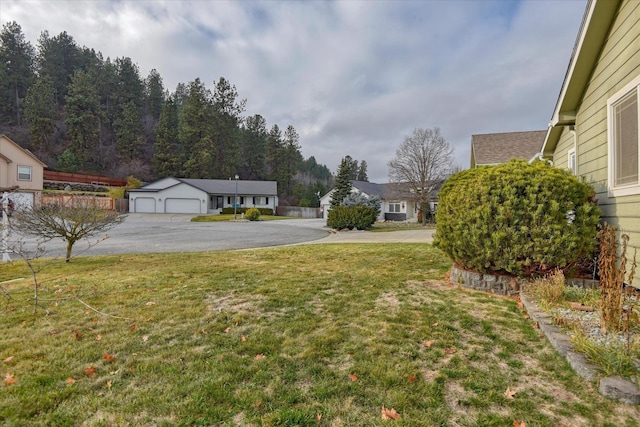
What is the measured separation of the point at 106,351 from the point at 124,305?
154 cm

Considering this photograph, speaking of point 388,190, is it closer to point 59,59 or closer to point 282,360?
point 282,360

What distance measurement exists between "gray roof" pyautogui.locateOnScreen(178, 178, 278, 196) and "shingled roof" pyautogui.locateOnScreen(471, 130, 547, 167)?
1216 inches

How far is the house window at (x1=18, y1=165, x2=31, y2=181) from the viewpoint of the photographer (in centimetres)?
2800

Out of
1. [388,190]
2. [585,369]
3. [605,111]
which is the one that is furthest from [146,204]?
[585,369]

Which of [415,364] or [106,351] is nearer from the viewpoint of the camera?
[415,364]

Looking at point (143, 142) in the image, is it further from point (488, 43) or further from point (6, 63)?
point (488, 43)

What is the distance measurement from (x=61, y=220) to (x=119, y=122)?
52.8m

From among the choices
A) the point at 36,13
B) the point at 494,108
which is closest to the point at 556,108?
the point at 36,13

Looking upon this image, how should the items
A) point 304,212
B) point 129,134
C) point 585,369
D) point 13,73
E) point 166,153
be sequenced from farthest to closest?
point 166,153 → point 129,134 → point 13,73 → point 304,212 → point 585,369

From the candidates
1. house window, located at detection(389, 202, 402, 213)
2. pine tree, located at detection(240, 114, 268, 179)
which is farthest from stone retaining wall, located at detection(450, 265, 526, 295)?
pine tree, located at detection(240, 114, 268, 179)

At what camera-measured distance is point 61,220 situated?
7688mm

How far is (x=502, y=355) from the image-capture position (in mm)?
2887

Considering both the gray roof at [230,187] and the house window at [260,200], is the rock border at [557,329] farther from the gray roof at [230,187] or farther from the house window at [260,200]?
the house window at [260,200]

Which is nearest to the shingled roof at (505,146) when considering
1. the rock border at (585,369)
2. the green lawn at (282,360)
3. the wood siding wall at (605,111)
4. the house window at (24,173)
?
the wood siding wall at (605,111)
